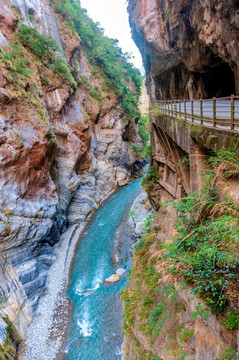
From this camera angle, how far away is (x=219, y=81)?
15961mm

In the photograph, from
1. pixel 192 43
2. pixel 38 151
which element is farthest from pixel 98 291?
pixel 192 43

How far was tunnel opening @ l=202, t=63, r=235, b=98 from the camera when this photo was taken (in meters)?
14.5

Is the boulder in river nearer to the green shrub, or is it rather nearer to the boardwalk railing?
the boardwalk railing

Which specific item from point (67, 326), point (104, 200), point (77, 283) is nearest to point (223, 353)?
point (67, 326)

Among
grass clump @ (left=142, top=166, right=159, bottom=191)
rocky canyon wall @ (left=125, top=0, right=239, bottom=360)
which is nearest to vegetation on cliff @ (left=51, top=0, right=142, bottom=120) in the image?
rocky canyon wall @ (left=125, top=0, right=239, bottom=360)

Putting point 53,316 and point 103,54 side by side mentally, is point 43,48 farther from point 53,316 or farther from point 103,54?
point 53,316

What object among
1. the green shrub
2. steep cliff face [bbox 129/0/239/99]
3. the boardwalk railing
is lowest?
the boardwalk railing

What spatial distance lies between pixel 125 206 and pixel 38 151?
435 inches

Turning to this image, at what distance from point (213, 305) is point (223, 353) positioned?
662 millimetres

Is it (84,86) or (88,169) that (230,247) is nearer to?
(88,169)

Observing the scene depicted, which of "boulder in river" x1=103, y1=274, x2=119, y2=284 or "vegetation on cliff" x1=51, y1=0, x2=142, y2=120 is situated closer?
"boulder in river" x1=103, y1=274, x2=119, y2=284

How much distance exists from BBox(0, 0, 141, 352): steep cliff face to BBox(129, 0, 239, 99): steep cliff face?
8922 millimetres

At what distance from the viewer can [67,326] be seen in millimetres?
10945

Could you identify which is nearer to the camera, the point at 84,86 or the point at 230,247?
the point at 230,247
